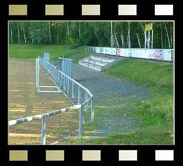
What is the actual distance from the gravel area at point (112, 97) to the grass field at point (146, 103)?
0.69 ft

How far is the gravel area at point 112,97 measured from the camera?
9438 mm

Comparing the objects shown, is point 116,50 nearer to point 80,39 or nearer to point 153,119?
point 80,39

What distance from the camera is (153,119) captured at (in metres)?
10.6

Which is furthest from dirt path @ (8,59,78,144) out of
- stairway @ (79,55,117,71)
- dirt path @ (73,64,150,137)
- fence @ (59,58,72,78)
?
stairway @ (79,55,117,71)

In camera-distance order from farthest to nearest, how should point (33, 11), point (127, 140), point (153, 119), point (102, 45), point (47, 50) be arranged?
point (102, 45), point (47, 50), point (153, 119), point (127, 140), point (33, 11)

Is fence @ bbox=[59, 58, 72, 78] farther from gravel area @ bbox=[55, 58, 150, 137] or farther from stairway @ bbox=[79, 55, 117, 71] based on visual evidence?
stairway @ bbox=[79, 55, 117, 71]

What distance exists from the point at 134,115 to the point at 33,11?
7612 millimetres

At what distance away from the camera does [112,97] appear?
16.2 m

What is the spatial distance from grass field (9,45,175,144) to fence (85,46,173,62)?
2.02 ft

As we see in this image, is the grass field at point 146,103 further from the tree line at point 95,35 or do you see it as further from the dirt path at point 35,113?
the tree line at point 95,35

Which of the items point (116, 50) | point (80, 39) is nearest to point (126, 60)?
point (116, 50)

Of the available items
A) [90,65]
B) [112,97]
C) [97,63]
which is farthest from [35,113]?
[90,65]

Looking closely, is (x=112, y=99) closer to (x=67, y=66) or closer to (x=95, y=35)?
(x=67, y=66)

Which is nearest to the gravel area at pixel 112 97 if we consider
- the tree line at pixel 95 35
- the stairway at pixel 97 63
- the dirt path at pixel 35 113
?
the dirt path at pixel 35 113
